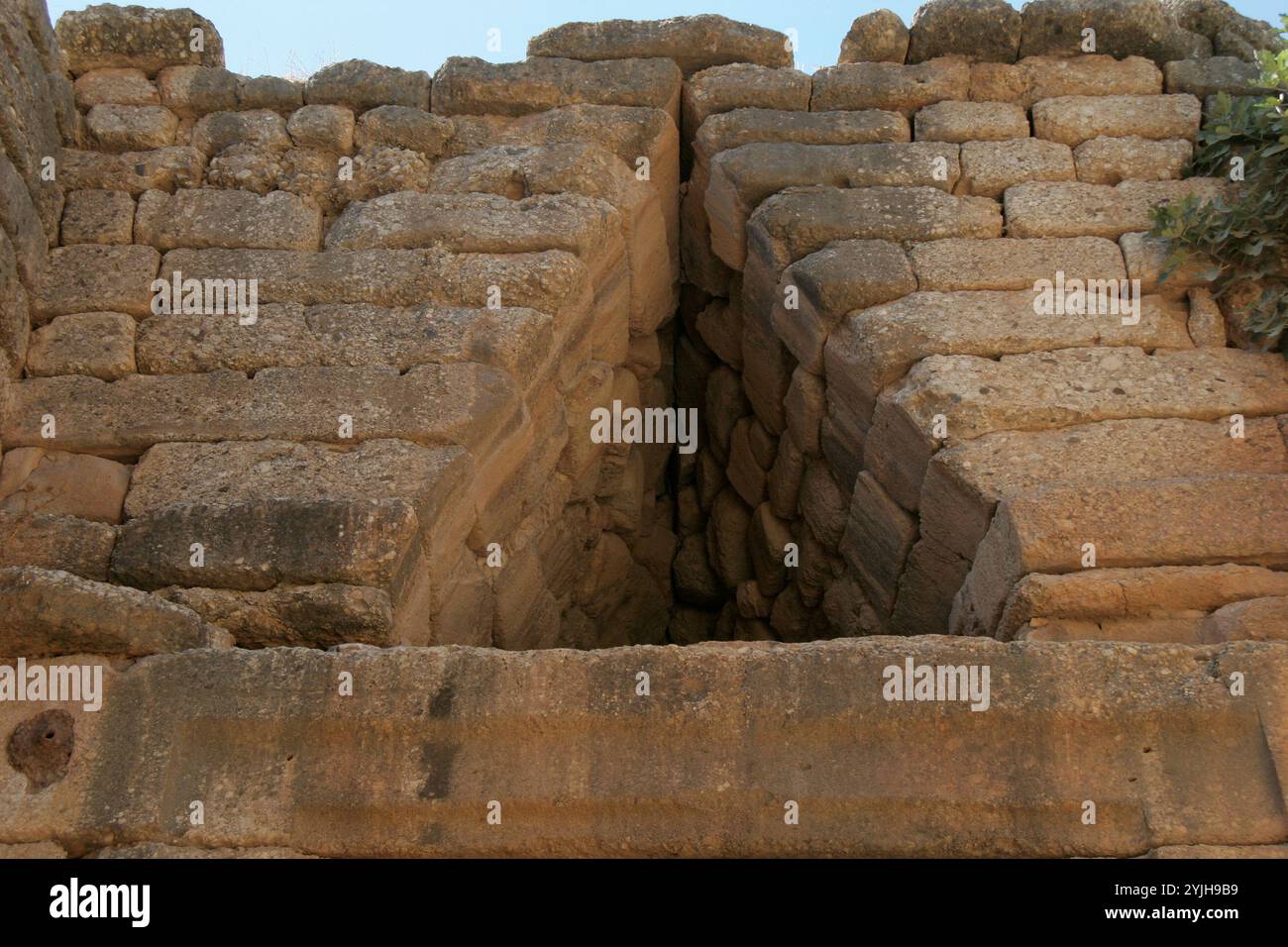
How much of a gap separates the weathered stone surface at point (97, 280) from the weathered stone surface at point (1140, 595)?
3526mm

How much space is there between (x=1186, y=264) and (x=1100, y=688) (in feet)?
7.58

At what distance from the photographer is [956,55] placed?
237 inches

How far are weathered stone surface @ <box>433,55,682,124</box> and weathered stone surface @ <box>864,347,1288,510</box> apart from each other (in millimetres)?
2000

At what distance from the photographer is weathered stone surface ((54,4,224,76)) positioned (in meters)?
5.89

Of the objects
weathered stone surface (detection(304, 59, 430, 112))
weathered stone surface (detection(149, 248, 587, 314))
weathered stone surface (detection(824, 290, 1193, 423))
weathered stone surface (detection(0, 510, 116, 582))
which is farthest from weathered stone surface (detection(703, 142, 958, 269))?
weathered stone surface (detection(0, 510, 116, 582))

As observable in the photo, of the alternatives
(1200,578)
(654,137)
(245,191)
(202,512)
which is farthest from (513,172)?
(1200,578)

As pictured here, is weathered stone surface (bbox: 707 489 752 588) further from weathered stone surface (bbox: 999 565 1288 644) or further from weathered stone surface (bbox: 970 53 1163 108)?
weathered stone surface (bbox: 999 565 1288 644)

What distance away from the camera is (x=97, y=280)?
16.9 ft

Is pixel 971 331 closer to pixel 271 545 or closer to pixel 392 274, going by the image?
pixel 392 274

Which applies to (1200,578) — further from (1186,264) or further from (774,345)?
(774,345)

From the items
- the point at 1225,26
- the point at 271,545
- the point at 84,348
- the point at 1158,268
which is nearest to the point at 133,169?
the point at 84,348

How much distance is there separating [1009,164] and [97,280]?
383 cm

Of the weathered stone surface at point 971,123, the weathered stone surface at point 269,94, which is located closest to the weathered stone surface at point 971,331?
the weathered stone surface at point 971,123
